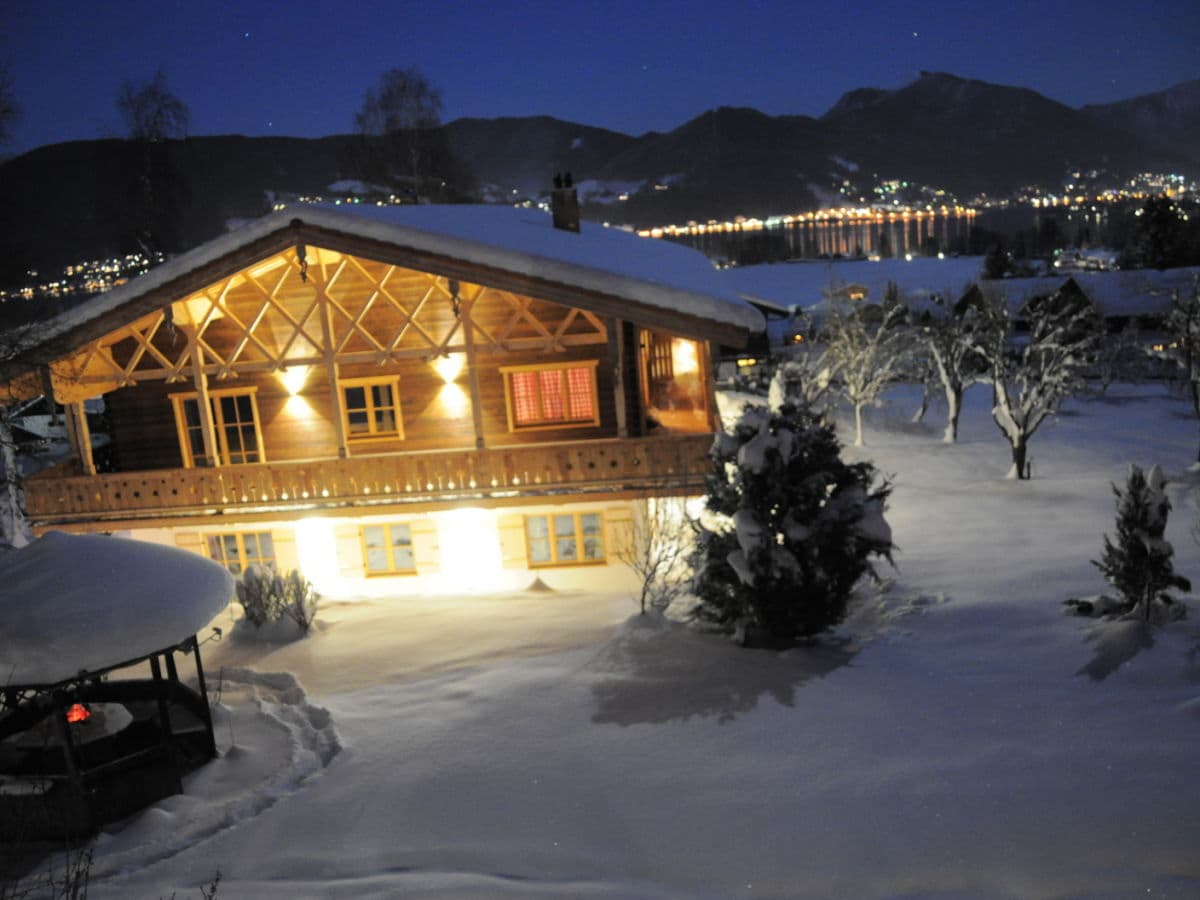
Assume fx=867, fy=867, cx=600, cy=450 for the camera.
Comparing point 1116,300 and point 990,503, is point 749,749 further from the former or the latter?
point 1116,300

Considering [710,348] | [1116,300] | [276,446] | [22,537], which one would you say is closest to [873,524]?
[710,348]

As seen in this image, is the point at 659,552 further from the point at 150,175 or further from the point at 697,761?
the point at 150,175

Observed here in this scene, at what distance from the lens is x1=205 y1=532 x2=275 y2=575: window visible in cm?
1947

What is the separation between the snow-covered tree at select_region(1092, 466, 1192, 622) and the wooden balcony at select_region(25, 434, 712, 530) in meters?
7.01

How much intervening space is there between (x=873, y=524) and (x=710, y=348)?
684cm

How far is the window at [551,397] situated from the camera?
64.0 feet

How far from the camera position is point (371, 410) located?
20.0 metres

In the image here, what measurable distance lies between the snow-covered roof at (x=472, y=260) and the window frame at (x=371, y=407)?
3.83 meters

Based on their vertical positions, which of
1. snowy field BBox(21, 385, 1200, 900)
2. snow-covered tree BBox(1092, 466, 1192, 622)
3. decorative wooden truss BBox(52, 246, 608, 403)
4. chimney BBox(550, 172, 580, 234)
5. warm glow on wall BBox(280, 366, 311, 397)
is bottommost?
snowy field BBox(21, 385, 1200, 900)

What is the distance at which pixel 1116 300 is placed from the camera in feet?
187

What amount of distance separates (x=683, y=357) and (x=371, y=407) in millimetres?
10060

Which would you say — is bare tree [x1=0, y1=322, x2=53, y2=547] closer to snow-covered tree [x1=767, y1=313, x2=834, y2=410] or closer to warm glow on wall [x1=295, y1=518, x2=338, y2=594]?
warm glow on wall [x1=295, y1=518, x2=338, y2=594]

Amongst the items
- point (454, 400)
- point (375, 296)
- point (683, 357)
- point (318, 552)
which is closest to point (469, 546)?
point (318, 552)

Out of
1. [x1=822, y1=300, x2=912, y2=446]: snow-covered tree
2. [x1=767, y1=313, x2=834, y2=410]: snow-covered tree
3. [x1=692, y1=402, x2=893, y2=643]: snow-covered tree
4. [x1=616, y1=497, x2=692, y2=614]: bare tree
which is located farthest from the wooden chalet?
[x1=822, y1=300, x2=912, y2=446]: snow-covered tree
